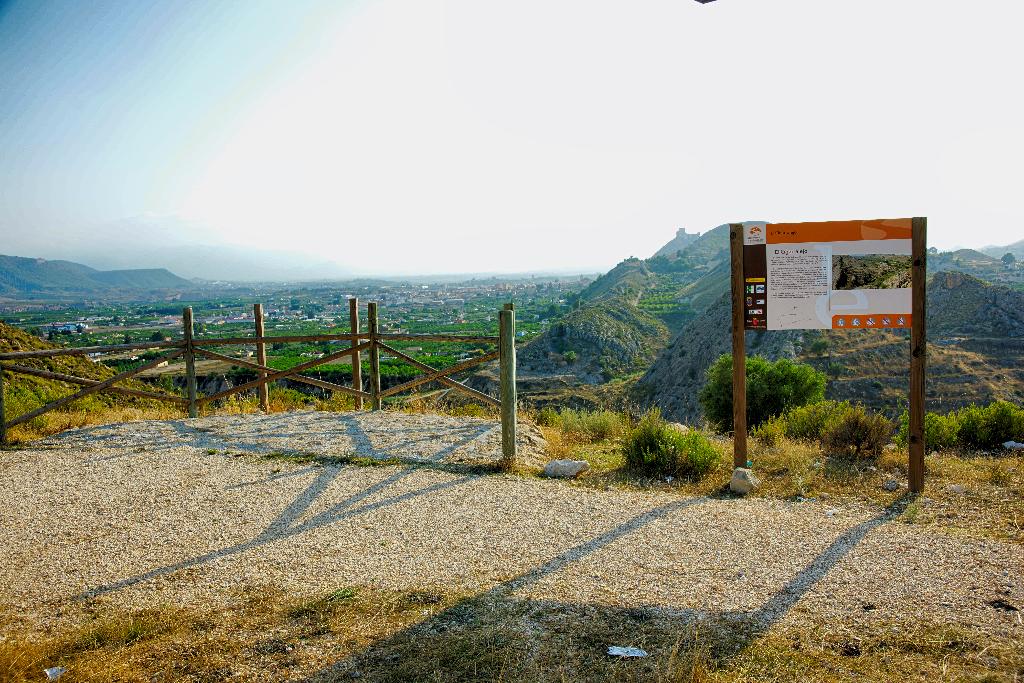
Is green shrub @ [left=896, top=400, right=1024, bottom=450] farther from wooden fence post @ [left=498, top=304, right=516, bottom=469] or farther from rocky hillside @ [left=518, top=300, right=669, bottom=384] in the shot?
rocky hillside @ [left=518, top=300, right=669, bottom=384]

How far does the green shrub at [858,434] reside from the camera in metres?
7.57

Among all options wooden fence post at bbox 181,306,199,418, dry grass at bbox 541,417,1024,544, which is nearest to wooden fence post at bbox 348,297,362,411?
wooden fence post at bbox 181,306,199,418

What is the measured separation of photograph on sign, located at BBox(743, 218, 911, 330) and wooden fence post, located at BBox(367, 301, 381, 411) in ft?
20.4

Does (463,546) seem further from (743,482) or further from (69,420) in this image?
(69,420)

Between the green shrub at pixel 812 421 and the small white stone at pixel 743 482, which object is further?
the green shrub at pixel 812 421

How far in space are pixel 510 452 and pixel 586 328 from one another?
200ft

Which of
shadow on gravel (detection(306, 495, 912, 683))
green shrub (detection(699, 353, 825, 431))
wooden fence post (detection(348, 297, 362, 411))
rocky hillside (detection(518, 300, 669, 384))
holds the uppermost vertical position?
wooden fence post (detection(348, 297, 362, 411))

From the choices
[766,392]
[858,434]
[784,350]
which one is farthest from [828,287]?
[784,350]

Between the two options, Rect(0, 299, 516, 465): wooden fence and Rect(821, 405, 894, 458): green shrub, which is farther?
Rect(0, 299, 516, 465): wooden fence

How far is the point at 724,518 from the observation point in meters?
5.66

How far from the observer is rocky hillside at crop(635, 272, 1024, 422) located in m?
35.8

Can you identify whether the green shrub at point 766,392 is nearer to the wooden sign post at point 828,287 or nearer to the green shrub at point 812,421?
the green shrub at point 812,421

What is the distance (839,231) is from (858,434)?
2.64m

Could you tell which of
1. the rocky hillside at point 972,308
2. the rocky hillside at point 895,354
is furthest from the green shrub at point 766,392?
the rocky hillside at point 972,308
